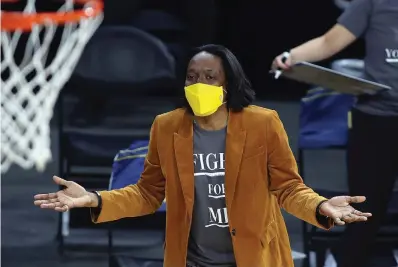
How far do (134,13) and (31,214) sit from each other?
1.90 m

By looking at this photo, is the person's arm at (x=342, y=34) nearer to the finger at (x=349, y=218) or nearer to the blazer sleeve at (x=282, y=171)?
the blazer sleeve at (x=282, y=171)

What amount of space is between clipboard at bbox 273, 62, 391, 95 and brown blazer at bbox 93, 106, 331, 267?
3.97ft

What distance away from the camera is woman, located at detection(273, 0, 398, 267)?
3713 millimetres

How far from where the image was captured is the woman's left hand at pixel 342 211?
2156 millimetres

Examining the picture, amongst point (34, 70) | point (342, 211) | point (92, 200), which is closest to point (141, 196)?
point (92, 200)

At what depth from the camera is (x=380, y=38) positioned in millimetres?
3744

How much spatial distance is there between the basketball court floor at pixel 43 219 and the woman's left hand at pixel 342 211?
1.56 metres

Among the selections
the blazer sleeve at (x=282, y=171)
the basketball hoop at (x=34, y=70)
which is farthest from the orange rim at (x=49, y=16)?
the blazer sleeve at (x=282, y=171)

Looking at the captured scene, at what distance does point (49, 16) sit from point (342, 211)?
444cm

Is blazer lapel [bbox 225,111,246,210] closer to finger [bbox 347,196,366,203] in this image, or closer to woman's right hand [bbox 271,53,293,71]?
finger [bbox 347,196,366,203]

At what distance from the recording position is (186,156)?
238cm

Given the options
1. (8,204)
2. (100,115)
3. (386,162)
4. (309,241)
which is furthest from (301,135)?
(8,204)

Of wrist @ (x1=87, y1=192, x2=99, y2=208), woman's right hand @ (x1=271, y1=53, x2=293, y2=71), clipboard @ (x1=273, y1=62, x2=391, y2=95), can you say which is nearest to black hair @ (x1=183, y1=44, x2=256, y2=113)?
wrist @ (x1=87, y1=192, x2=99, y2=208)

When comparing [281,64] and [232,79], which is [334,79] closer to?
[281,64]
